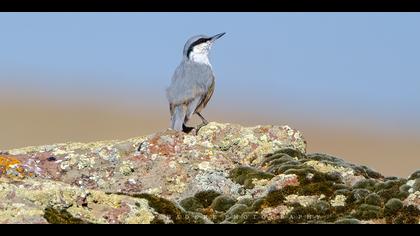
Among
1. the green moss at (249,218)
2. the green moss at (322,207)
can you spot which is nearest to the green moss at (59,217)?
the green moss at (249,218)

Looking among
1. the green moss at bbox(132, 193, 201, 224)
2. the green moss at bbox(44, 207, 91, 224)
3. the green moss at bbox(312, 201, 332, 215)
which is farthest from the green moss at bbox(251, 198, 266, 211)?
the green moss at bbox(44, 207, 91, 224)

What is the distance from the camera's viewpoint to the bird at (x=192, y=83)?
15500 millimetres

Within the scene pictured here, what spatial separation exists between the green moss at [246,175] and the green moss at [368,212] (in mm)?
1568

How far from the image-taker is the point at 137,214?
5082 mm

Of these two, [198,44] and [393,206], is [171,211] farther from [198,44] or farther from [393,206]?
[198,44]

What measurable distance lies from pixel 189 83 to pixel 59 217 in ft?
38.1

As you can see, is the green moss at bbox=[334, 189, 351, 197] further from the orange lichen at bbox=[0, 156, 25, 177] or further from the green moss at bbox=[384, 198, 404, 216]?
the orange lichen at bbox=[0, 156, 25, 177]

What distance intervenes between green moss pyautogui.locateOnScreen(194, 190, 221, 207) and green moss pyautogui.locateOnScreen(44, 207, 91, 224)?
2.02 meters

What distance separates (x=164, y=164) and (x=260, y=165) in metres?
1.15

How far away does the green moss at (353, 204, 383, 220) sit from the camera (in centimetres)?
558

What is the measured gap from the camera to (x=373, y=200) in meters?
5.96

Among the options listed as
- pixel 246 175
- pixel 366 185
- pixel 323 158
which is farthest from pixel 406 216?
pixel 323 158
